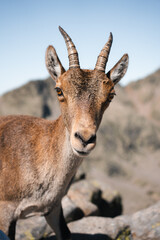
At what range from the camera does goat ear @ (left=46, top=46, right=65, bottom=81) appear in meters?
6.05

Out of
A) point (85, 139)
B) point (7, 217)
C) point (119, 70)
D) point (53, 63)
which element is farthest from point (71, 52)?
point (7, 217)

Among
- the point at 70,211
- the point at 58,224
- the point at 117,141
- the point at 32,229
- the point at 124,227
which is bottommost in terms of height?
the point at 117,141

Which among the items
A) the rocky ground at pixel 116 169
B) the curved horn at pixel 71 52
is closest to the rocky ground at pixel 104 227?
the rocky ground at pixel 116 169

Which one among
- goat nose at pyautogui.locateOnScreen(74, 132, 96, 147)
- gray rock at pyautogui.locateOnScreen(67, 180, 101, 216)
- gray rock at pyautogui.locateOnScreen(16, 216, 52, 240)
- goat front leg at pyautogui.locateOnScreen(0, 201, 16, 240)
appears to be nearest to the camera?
goat nose at pyautogui.locateOnScreen(74, 132, 96, 147)

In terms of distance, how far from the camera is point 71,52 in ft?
20.0

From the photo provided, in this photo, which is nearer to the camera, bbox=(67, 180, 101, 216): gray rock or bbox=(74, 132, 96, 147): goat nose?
bbox=(74, 132, 96, 147): goat nose

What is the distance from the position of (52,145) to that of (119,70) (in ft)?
8.16

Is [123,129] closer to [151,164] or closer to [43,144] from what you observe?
[151,164]

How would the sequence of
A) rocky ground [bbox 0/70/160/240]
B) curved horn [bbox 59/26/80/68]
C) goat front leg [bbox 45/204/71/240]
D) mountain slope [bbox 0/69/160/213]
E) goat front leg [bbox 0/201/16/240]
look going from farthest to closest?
1. mountain slope [bbox 0/69/160/213]
2. rocky ground [bbox 0/70/160/240]
3. goat front leg [bbox 45/204/71/240]
4. curved horn [bbox 59/26/80/68]
5. goat front leg [bbox 0/201/16/240]

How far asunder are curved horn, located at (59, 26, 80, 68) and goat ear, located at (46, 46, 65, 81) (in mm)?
277

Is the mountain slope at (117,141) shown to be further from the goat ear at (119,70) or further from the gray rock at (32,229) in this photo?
the goat ear at (119,70)

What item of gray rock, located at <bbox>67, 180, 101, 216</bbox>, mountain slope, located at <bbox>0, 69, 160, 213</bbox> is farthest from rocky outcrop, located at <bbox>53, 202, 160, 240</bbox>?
mountain slope, located at <bbox>0, 69, 160, 213</bbox>

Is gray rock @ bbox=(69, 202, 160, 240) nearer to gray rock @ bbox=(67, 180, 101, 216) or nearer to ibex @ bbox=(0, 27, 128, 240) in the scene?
gray rock @ bbox=(67, 180, 101, 216)

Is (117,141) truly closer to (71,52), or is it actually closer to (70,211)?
(70,211)
